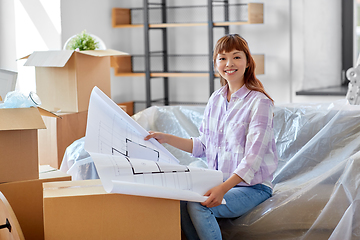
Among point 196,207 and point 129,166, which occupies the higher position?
point 129,166

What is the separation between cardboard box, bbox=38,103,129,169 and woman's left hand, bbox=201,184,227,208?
1047mm

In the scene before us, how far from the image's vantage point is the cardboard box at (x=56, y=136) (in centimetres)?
208

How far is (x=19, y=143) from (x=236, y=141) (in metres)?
0.67

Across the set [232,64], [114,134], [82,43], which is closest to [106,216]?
[114,134]

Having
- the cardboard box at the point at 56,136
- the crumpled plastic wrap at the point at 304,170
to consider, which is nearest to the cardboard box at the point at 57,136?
the cardboard box at the point at 56,136

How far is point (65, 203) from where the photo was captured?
1.12m

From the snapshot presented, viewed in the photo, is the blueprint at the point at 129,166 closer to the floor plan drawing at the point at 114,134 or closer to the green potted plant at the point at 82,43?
the floor plan drawing at the point at 114,134

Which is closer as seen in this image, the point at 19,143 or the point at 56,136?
the point at 19,143

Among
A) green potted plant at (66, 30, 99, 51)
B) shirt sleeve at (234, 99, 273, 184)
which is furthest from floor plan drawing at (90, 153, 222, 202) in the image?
green potted plant at (66, 30, 99, 51)

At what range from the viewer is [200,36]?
3.67 meters

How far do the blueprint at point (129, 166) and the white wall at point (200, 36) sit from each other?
173cm

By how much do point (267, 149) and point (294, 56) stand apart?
202 cm

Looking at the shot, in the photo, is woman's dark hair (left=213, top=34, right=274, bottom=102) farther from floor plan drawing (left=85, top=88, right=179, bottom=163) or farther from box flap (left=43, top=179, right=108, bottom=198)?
box flap (left=43, top=179, right=108, bottom=198)

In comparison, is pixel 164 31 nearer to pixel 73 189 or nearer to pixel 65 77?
pixel 65 77
